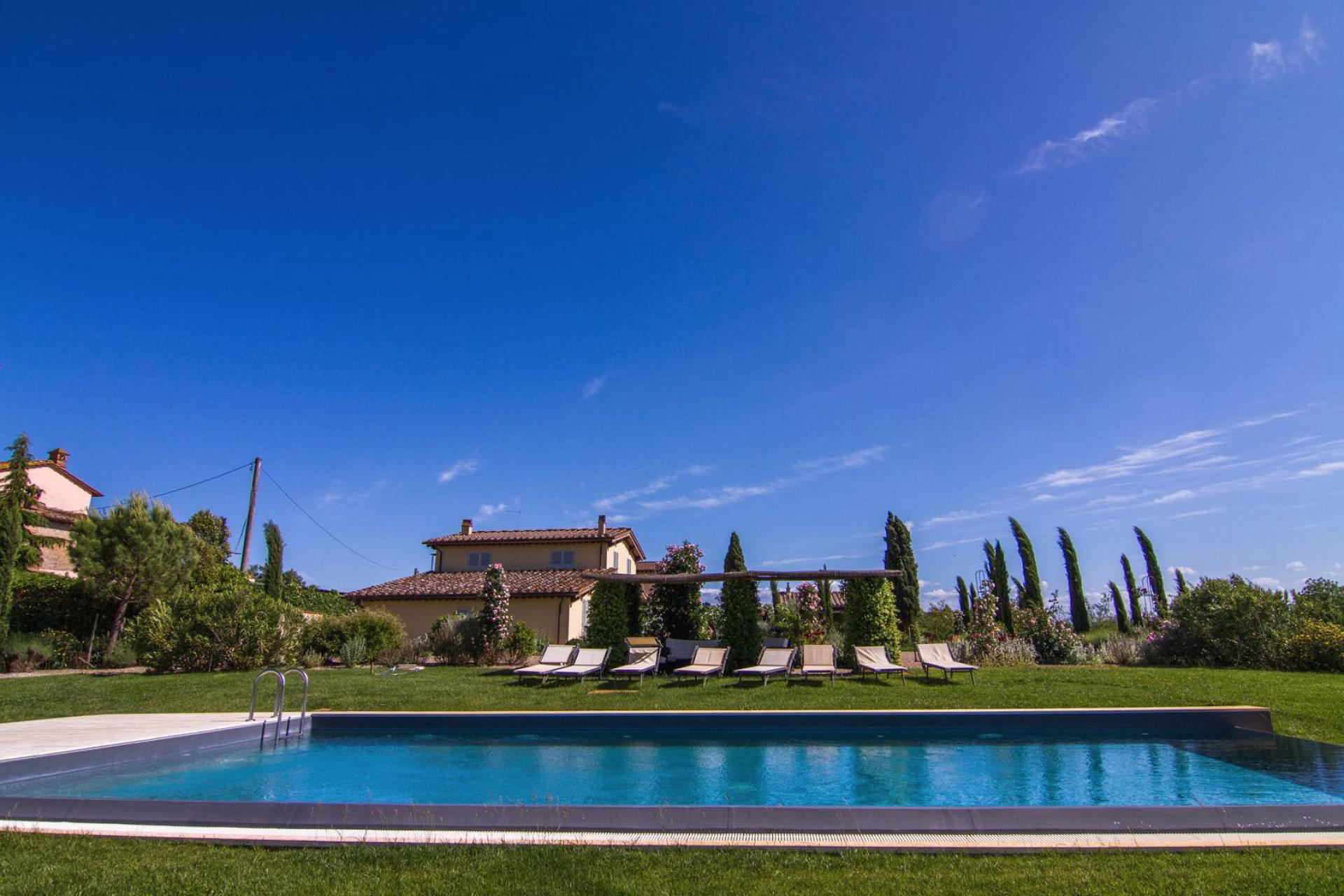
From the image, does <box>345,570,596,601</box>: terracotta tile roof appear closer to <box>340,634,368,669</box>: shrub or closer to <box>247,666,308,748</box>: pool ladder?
<box>340,634,368,669</box>: shrub

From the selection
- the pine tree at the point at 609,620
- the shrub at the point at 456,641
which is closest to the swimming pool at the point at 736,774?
the pine tree at the point at 609,620

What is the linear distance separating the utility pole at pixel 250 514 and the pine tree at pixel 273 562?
1.73 feet

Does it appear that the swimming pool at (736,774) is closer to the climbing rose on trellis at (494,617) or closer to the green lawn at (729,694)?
the green lawn at (729,694)

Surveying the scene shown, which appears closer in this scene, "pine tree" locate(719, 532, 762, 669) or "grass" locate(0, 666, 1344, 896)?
"grass" locate(0, 666, 1344, 896)

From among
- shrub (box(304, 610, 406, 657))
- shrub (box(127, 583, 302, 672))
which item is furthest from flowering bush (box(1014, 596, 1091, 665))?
shrub (box(127, 583, 302, 672))

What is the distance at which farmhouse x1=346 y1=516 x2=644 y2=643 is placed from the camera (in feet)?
94.9

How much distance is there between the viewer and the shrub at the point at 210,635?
1677 centimetres

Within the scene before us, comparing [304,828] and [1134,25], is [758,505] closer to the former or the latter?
[1134,25]

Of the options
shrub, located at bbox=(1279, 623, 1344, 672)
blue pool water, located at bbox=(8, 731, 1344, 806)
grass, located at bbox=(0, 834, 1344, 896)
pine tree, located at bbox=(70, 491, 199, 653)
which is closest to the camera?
grass, located at bbox=(0, 834, 1344, 896)

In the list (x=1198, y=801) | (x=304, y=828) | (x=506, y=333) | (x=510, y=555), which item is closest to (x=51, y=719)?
(x=304, y=828)

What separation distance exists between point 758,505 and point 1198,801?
17134 millimetres

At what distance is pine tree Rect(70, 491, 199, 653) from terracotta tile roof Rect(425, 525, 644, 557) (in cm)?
1345

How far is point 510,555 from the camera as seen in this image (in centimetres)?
3334

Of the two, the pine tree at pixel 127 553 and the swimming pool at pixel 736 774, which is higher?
the pine tree at pixel 127 553
